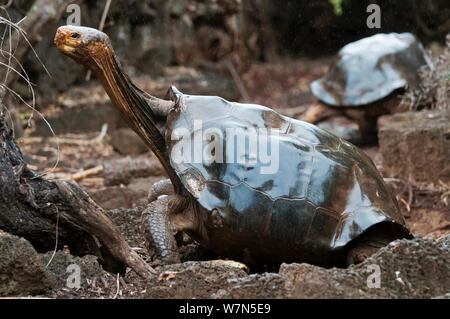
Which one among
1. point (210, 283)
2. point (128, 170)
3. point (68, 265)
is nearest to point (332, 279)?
point (210, 283)

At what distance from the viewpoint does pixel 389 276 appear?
2268 millimetres

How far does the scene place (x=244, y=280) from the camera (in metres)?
2.25

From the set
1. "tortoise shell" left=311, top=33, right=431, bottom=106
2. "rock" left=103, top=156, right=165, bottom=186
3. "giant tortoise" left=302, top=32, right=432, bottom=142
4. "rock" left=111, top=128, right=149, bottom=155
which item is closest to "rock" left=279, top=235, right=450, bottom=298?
"rock" left=103, top=156, right=165, bottom=186

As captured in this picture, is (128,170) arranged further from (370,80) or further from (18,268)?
(18,268)

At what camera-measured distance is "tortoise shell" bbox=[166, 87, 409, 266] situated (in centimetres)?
285

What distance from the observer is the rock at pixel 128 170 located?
18.9ft

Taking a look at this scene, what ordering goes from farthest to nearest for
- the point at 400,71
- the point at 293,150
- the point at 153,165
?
the point at 400,71
the point at 153,165
the point at 293,150

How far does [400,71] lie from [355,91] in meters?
0.56

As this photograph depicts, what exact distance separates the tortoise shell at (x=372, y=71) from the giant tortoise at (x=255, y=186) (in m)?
4.20

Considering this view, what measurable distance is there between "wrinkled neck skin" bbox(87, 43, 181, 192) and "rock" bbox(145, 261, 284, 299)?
30.9 inches

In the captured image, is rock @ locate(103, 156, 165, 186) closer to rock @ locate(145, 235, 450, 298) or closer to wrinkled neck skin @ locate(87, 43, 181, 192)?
wrinkled neck skin @ locate(87, 43, 181, 192)

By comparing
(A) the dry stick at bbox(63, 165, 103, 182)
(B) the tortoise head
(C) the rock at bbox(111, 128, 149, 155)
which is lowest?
(A) the dry stick at bbox(63, 165, 103, 182)
